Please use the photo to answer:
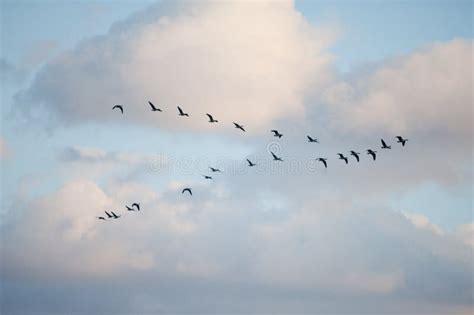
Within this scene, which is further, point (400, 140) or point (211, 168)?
point (211, 168)

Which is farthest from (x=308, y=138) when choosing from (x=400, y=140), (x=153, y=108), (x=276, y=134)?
(x=153, y=108)

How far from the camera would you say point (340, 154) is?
149 metres

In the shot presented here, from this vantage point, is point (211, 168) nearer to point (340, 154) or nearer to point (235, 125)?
point (235, 125)

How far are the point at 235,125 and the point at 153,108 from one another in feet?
51.2

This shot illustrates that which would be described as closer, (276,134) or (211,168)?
(276,134)

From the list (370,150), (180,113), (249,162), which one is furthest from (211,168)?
(370,150)

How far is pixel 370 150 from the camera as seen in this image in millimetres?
146000

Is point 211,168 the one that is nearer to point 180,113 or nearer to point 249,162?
point 249,162

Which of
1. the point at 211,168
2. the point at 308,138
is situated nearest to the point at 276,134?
the point at 308,138

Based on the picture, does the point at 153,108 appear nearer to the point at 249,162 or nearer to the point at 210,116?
the point at 210,116

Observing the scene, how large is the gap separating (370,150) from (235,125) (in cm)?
2341

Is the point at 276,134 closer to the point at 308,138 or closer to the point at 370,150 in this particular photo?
the point at 308,138

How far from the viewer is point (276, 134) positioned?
143625mm

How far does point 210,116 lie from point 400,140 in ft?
104
